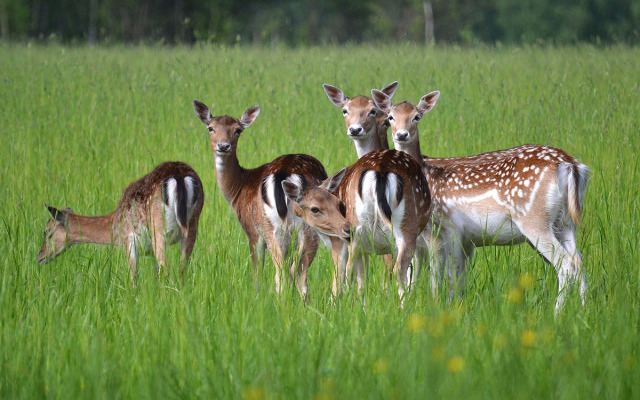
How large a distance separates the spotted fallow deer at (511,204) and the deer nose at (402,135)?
10.4 inches

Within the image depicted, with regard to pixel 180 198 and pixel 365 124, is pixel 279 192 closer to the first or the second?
pixel 180 198

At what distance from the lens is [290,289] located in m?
3.82

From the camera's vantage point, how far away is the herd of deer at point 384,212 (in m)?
4.47

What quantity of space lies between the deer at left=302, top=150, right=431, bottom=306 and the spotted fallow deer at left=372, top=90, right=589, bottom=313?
0.54ft

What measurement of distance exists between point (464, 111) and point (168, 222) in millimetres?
5447

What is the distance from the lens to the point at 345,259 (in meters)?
4.64

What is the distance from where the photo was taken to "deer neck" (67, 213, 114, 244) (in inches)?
210

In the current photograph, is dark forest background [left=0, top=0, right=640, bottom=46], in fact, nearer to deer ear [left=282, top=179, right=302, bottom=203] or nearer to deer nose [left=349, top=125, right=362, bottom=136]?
deer nose [left=349, top=125, right=362, bottom=136]

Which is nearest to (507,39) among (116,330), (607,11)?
(607,11)

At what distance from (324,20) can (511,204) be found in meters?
43.4

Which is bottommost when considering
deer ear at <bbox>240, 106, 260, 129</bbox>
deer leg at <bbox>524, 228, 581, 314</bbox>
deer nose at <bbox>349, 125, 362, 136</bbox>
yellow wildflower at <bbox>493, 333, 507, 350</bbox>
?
yellow wildflower at <bbox>493, 333, 507, 350</bbox>

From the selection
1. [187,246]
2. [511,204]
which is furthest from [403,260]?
[187,246]

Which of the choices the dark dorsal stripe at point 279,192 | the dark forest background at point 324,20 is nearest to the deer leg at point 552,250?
the dark dorsal stripe at point 279,192

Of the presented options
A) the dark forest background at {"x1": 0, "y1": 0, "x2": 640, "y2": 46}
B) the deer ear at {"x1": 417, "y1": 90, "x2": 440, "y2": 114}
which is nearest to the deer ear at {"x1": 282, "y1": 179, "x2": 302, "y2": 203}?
the deer ear at {"x1": 417, "y1": 90, "x2": 440, "y2": 114}
